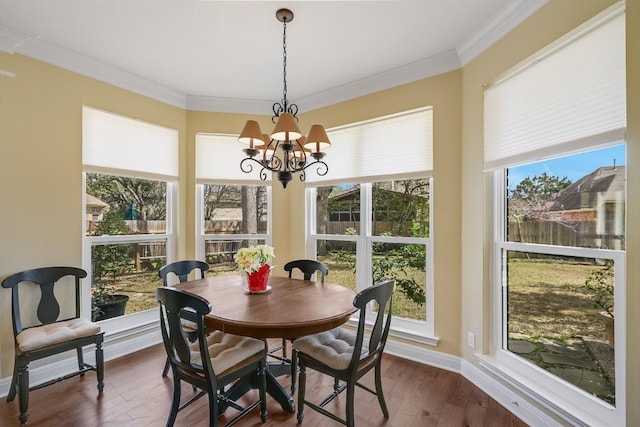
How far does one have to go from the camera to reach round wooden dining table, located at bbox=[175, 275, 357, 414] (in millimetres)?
1628

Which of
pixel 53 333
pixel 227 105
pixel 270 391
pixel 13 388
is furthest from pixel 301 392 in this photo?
pixel 227 105

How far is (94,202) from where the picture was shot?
2883mm

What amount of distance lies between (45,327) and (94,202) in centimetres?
116

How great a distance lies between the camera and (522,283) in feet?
7.02

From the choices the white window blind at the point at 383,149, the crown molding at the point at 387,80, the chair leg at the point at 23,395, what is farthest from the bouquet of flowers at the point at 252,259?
the crown molding at the point at 387,80

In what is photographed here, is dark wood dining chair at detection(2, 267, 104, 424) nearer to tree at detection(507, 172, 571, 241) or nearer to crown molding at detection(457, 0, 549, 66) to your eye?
tree at detection(507, 172, 571, 241)

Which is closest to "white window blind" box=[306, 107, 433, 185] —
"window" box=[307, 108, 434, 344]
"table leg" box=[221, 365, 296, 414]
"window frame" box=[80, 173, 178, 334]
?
"window" box=[307, 108, 434, 344]

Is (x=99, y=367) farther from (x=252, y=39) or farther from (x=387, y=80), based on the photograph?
(x=387, y=80)

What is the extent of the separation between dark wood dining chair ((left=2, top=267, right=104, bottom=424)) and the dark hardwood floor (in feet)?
0.44

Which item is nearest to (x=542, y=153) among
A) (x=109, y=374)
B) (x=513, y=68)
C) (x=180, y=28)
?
(x=513, y=68)

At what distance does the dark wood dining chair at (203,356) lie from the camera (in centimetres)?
161

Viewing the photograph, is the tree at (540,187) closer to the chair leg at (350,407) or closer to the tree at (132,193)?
the chair leg at (350,407)

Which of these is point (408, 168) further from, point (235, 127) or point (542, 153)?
point (235, 127)

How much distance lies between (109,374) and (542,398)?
3.28 metres
